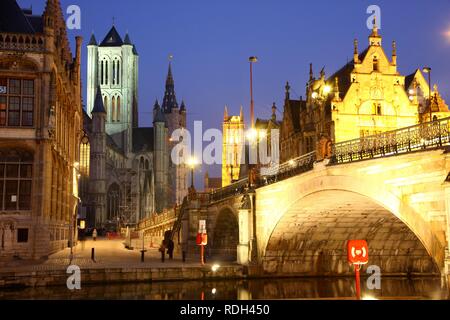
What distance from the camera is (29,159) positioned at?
125 ft

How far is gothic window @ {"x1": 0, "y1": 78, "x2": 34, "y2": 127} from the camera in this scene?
37844 millimetres

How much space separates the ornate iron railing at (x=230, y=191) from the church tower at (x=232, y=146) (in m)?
54.2

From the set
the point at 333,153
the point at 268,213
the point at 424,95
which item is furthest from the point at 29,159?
the point at 424,95

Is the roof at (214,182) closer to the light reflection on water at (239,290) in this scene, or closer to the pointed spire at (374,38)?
the pointed spire at (374,38)

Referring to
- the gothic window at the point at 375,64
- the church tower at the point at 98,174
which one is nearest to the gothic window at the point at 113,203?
the church tower at the point at 98,174

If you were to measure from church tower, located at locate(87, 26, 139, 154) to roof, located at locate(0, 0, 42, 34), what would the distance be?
8465 centimetres

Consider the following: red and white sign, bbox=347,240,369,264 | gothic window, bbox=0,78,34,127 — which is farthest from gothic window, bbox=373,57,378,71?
red and white sign, bbox=347,240,369,264

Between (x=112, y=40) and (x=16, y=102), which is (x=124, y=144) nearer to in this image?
(x=112, y=40)

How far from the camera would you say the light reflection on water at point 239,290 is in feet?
81.7

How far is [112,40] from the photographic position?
431 ft

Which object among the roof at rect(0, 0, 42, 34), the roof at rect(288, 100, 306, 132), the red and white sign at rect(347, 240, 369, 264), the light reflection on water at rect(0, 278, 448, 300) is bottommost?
the light reflection on water at rect(0, 278, 448, 300)

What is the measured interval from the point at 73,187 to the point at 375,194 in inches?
1480

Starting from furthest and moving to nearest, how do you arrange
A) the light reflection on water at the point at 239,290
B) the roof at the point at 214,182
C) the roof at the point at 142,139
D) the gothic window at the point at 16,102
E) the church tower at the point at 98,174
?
the roof at the point at 214,182, the roof at the point at 142,139, the church tower at the point at 98,174, the gothic window at the point at 16,102, the light reflection on water at the point at 239,290

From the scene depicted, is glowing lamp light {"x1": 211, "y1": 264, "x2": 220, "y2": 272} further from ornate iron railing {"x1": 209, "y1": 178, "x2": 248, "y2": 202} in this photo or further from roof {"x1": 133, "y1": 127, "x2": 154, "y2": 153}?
roof {"x1": 133, "y1": 127, "x2": 154, "y2": 153}
